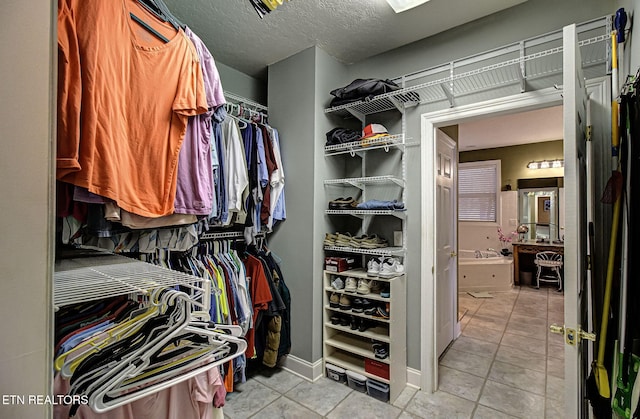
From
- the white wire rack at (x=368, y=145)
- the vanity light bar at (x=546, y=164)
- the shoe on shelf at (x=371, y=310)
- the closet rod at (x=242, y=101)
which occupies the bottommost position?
the shoe on shelf at (x=371, y=310)

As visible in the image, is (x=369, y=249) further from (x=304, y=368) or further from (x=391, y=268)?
(x=304, y=368)

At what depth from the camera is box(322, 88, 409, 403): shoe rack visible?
2.17 meters

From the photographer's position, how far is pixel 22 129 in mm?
489

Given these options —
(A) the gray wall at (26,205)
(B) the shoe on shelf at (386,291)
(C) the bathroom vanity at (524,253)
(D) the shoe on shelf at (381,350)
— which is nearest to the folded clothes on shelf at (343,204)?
(B) the shoe on shelf at (386,291)

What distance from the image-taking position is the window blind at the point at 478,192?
19.7 feet

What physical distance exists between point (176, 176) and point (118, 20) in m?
0.65

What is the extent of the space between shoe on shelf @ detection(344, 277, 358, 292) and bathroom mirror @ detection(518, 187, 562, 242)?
5062mm

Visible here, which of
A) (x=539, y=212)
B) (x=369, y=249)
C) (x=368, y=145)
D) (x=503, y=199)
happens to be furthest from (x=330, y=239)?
(x=539, y=212)

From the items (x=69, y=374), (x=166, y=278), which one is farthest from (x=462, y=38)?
(x=69, y=374)

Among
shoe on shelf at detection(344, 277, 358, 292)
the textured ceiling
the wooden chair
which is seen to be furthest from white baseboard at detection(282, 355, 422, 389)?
the wooden chair

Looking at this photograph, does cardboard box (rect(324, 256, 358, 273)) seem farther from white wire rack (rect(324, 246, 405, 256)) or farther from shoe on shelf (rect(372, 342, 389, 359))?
shoe on shelf (rect(372, 342, 389, 359))

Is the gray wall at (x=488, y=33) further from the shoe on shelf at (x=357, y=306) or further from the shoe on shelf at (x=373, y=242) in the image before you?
the shoe on shelf at (x=357, y=306)

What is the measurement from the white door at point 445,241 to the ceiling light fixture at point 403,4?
0.98 m

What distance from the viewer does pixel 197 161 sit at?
4.92ft
